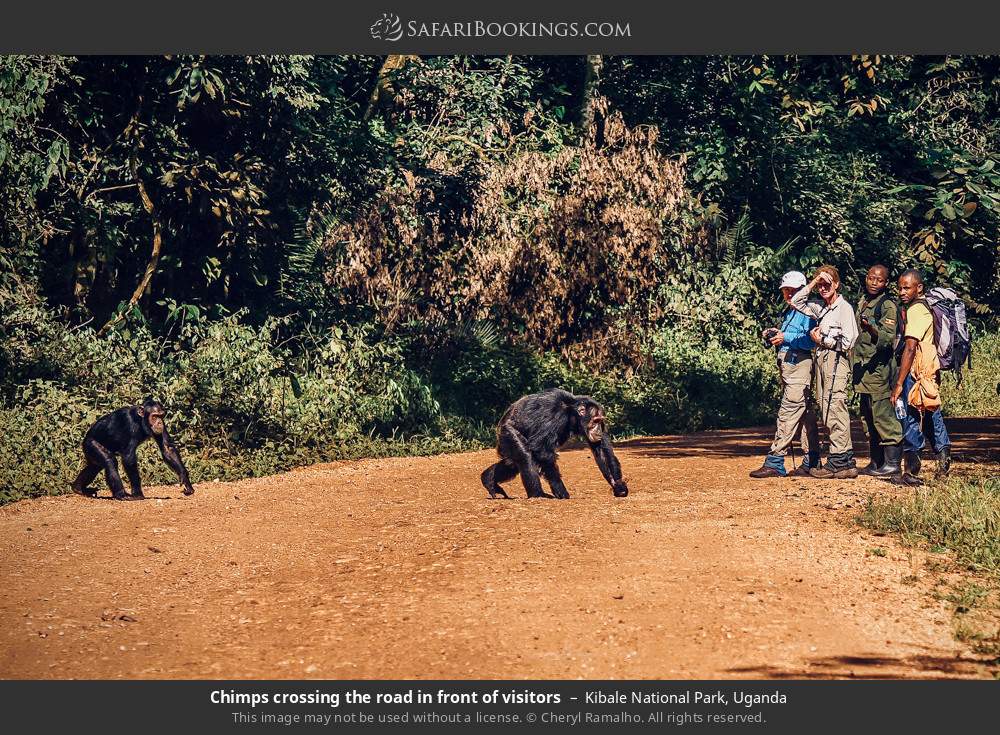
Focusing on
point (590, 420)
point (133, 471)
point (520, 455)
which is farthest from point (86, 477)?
point (590, 420)

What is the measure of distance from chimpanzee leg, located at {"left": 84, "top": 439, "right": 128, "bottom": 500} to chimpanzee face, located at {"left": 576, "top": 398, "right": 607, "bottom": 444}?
168 inches

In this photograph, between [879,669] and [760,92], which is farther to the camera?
[760,92]

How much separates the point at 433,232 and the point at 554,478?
7.55m

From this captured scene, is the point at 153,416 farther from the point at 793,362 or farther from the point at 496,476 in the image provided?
the point at 793,362

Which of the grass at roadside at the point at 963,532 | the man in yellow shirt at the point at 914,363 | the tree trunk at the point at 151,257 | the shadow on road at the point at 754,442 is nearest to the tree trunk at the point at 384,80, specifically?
the tree trunk at the point at 151,257

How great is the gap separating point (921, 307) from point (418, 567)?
4793 mm

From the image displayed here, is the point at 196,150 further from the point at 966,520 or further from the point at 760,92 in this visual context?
the point at 966,520

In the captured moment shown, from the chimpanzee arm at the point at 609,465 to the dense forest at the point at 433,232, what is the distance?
4.93 m

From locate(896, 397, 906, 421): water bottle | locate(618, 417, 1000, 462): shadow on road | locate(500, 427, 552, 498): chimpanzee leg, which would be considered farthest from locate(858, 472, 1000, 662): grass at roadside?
locate(618, 417, 1000, 462): shadow on road

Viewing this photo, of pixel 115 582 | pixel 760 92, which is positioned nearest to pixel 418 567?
pixel 115 582

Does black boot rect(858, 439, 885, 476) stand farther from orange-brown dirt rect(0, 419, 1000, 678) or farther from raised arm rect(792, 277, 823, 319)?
raised arm rect(792, 277, 823, 319)

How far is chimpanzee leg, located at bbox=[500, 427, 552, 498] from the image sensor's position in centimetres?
965

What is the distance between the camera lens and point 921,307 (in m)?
9.84

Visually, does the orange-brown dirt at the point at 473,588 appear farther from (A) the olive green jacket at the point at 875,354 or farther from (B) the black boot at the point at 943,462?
(A) the olive green jacket at the point at 875,354
